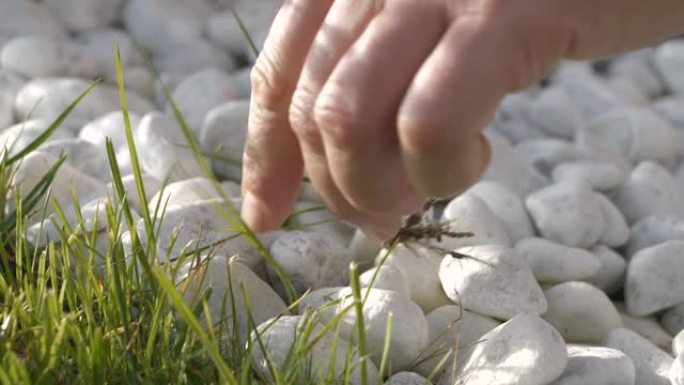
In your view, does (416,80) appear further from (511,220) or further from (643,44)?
(511,220)

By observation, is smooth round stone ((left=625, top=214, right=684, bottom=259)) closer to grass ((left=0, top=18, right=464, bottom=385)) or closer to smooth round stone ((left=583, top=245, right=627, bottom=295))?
Answer: smooth round stone ((left=583, top=245, right=627, bottom=295))

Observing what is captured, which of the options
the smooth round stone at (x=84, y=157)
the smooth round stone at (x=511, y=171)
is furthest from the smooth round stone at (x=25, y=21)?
the smooth round stone at (x=511, y=171)

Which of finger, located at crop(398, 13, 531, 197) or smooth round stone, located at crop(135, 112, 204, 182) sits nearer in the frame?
finger, located at crop(398, 13, 531, 197)

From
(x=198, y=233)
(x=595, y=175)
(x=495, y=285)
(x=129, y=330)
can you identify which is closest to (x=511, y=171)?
(x=595, y=175)

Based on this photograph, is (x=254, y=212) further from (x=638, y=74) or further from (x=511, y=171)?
(x=638, y=74)

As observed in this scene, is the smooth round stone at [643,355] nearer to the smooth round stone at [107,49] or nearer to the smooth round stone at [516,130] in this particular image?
the smooth round stone at [516,130]

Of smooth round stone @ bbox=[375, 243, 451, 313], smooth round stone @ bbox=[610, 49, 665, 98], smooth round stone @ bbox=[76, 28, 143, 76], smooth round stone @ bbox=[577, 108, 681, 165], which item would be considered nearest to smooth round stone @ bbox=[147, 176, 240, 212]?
smooth round stone @ bbox=[375, 243, 451, 313]
